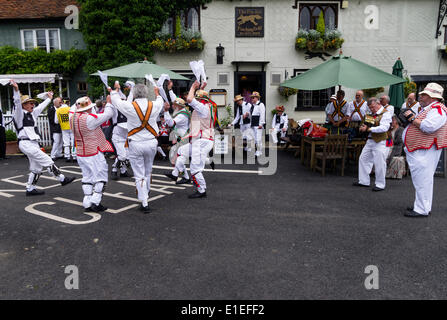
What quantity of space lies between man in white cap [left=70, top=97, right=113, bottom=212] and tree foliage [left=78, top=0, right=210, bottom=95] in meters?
9.35

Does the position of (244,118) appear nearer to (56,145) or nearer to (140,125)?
(56,145)

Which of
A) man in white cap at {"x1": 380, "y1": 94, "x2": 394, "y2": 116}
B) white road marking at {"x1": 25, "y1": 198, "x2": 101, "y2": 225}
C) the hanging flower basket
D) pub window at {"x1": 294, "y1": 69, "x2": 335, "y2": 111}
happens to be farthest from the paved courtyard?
the hanging flower basket

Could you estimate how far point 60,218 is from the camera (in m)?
5.52

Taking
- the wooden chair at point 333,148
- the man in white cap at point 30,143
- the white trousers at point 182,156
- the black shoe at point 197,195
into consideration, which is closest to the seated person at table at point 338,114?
the wooden chair at point 333,148

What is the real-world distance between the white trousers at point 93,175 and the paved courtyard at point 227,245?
12.0 inches

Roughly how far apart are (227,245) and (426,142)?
11.6 feet

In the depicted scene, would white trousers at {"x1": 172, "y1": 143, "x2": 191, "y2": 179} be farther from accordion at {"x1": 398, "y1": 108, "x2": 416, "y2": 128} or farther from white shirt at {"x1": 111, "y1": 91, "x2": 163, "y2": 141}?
accordion at {"x1": 398, "y1": 108, "x2": 416, "y2": 128}

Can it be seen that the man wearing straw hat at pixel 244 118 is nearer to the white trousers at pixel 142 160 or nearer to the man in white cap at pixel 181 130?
the man in white cap at pixel 181 130

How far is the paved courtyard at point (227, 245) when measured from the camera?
11.2 feet

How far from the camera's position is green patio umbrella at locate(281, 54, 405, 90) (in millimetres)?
7719

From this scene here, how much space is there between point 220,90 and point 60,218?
10320 millimetres

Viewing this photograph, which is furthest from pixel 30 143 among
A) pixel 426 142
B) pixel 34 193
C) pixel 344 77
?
pixel 426 142
